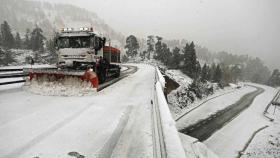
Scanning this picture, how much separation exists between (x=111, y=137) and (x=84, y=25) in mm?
10737

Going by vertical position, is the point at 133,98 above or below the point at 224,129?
above

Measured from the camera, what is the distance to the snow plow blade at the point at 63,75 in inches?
450

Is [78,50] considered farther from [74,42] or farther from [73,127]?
[73,127]

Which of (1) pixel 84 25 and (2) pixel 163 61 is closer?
(1) pixel 84 25

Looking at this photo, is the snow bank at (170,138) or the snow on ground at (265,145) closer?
the snow bank at (170,138)

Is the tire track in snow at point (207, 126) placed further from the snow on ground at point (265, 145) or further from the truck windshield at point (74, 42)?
the truck windshield at point (74, 42)

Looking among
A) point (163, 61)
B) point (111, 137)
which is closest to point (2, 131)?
point (111, 137)

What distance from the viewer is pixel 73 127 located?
6.31m

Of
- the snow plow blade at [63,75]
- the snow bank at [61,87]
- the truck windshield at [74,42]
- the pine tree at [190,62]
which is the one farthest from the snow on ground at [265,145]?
the pine tree at [190,62]

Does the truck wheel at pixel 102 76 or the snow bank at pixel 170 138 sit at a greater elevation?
the truck wheel at pixel 102 76

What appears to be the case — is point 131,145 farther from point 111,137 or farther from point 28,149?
point 28,149

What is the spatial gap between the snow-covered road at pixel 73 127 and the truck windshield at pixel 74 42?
182 inches

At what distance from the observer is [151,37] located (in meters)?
115

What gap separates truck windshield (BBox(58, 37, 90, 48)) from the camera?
1337cm
